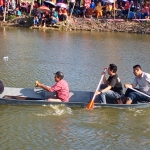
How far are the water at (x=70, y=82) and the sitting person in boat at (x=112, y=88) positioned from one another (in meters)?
0.39

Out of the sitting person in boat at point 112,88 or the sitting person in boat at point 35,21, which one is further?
the sitting person in boat at point 35,21

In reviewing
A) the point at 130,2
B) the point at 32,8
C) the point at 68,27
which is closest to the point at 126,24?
the point at 130,2

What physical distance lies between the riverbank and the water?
273 cm

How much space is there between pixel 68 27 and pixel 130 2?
5.79m

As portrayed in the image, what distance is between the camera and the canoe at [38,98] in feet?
34.9

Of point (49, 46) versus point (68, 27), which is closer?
point (49, 46)

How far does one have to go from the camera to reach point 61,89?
1077 centimetres

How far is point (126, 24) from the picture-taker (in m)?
31.0

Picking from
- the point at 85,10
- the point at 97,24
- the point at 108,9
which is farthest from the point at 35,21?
the point at 108,9

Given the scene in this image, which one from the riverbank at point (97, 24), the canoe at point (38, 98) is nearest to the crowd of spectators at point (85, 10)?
the riverbank at point (97, 24)

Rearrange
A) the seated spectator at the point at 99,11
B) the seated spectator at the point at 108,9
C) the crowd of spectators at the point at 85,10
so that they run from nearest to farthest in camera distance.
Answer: the crowd of spectators at the point at 85,10, the seated spectator at the point at 99,11, the seated spectator at the point at 108,9

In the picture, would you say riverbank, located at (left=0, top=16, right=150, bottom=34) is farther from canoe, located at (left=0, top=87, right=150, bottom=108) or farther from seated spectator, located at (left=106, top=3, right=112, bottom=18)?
canoe, located at (left=0, top=87, right=150, bottom=108)

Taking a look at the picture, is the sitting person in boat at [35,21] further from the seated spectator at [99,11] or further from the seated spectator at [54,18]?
the seated spectator at [99,11]

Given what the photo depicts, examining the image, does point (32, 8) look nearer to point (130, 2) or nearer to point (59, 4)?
point (59, 4)
